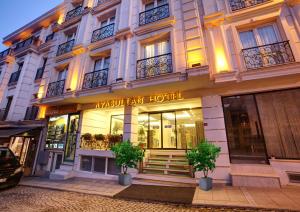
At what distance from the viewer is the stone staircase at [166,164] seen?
714 centimetres

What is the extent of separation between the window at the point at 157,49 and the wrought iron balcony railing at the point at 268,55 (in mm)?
3569

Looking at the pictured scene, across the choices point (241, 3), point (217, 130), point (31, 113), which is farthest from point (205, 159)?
point (31, 113)

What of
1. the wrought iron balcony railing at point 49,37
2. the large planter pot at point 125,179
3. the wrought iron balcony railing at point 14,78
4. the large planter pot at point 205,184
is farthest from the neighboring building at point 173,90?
the wrought iron balcony railing at point 14,78

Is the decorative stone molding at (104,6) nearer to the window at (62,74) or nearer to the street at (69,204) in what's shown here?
the window at (62,74)

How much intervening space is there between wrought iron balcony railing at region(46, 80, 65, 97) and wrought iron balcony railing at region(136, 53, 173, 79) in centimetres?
567

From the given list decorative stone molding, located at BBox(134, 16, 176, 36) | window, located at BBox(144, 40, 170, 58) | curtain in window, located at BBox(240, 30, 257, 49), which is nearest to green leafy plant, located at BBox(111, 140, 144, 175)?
window, located at BBox(144, 40, 170, 58)

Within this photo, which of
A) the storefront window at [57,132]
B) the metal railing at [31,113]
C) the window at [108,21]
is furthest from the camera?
the metal railing at [31,113]

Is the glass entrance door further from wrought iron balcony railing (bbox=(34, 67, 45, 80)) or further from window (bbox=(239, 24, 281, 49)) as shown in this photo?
window (bbox=(239, 24, 281, 49))

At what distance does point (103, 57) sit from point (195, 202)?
908cm

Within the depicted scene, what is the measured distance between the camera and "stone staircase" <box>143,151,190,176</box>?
7.14 m

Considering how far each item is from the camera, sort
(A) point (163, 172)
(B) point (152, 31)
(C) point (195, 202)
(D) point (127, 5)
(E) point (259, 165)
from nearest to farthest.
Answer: (C) point (195, 202) → (E) point (259, 165) → (A) point (163, 172) → (B) point (152, 31) → (D) point (127, 5)

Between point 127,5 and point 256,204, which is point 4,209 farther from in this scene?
point 127,5

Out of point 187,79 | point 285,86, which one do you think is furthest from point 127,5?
point 285,86

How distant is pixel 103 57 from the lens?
31.7 ft
